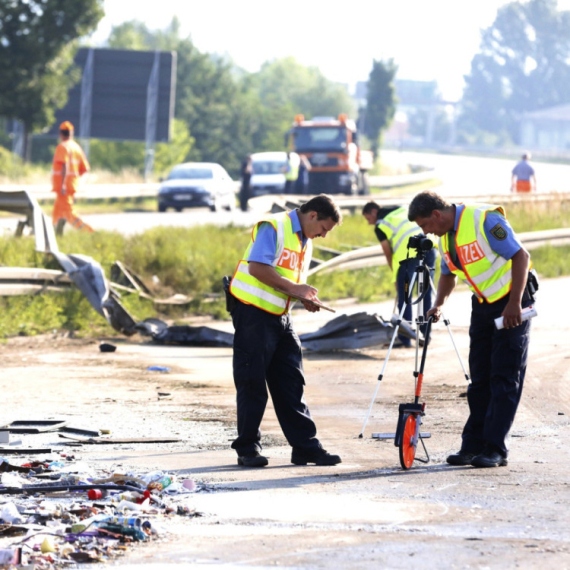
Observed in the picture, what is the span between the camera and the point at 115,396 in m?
9.52

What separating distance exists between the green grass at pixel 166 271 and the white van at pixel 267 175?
13.8 m

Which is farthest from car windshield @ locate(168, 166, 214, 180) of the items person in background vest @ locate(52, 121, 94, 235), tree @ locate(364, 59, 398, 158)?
tree @ locate(364, 59, 398, 158)

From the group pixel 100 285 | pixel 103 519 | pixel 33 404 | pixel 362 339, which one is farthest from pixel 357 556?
pixel 100 285

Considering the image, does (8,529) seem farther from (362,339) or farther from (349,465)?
(362,339)

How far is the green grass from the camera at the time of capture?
13.2 m

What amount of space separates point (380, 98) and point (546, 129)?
2442 inches

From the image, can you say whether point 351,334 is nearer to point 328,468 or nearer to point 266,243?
point 328,468

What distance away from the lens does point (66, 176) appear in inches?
730

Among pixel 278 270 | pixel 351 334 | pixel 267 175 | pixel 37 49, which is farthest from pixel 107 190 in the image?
pixel 278 270

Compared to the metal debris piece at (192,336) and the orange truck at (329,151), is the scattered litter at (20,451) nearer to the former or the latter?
the metal debris piece at (192,336)

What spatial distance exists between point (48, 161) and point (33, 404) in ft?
146

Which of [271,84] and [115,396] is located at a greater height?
[271,84]

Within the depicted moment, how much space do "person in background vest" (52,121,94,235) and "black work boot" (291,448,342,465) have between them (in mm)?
11466

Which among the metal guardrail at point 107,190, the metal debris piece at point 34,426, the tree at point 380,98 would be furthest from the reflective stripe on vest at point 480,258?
the tree at point 380,98
